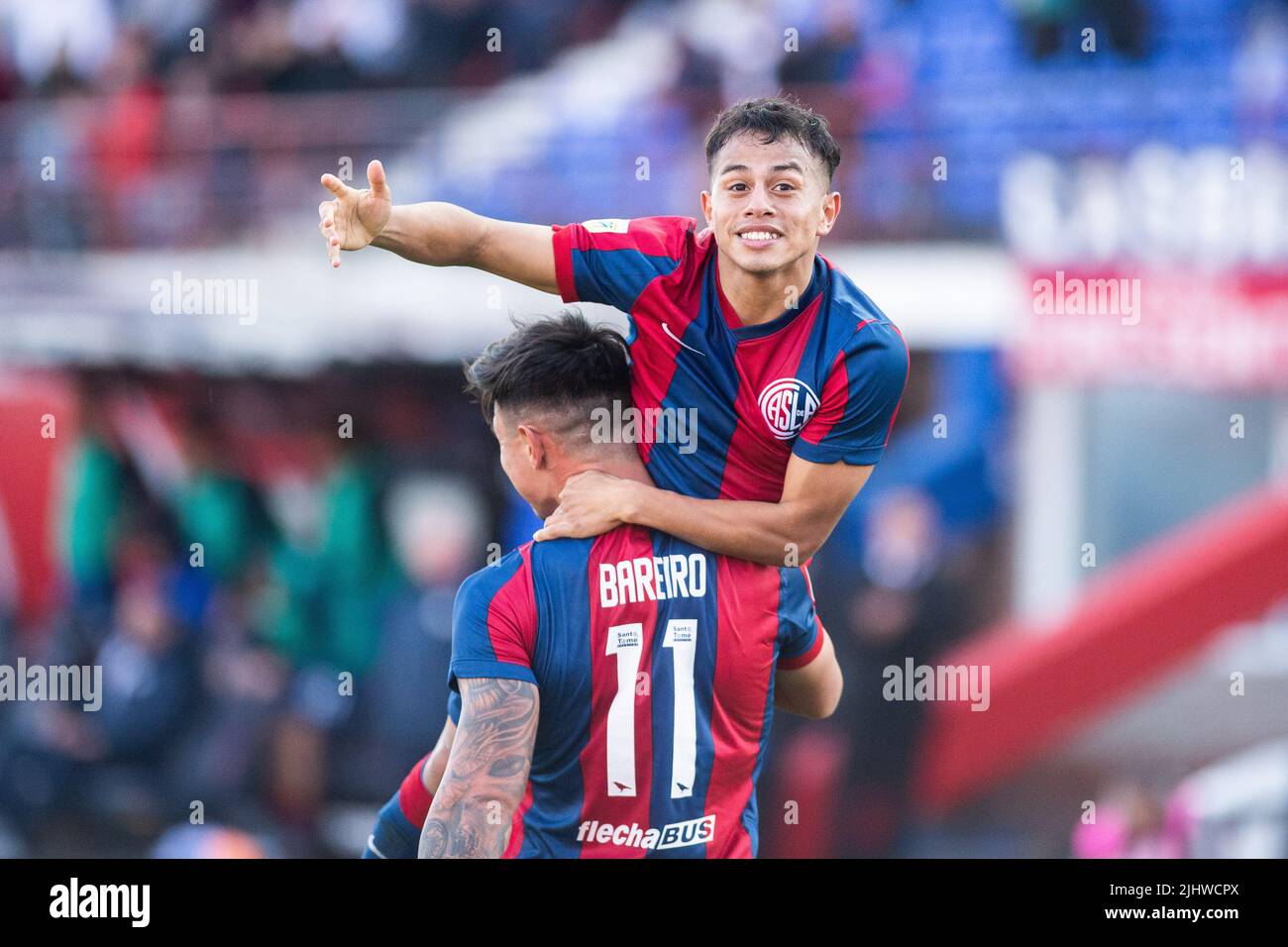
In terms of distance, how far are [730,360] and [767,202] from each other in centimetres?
41

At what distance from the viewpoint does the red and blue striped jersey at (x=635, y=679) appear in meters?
3.81

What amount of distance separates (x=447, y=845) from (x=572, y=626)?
56 centimetres

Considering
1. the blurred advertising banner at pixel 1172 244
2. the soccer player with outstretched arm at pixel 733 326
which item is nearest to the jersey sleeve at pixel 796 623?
the soccer player with outstretched arm at pixel 733 326

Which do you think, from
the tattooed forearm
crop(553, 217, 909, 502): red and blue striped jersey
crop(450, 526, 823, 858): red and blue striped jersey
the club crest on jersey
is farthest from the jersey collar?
the tattooed forearm

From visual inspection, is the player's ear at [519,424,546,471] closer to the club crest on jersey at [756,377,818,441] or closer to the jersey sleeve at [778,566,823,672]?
the club crest on jersey at [756,377,818,441]

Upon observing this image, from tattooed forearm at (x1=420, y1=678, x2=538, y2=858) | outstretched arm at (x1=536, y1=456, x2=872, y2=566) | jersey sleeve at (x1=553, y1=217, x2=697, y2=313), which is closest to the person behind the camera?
tattooed forearm at (x1=420, y1=678, x2=538, y2=858)

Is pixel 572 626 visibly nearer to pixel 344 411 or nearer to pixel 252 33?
pixel 344 411

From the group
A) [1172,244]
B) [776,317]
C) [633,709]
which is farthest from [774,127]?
[1172,244]

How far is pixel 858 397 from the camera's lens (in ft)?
12.7

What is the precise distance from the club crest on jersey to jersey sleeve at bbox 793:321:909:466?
21mm

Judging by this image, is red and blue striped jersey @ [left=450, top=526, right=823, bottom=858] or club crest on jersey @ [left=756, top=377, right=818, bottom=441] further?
club crest on jersey @ [left=756, top=377, right=818, bottom=441]

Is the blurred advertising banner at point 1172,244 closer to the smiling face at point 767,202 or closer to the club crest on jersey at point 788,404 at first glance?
the club crest on jersey at point 788,404

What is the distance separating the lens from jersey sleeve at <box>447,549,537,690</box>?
12.1 feet
